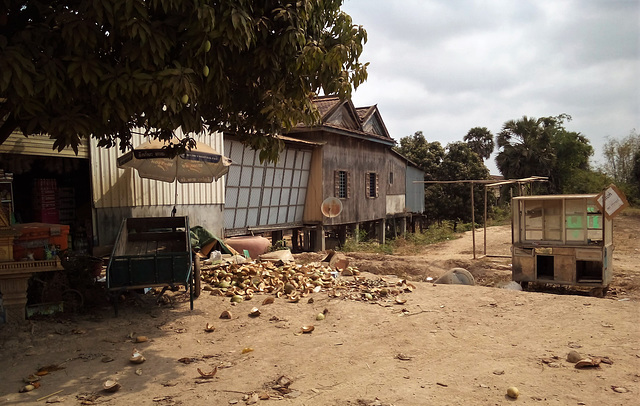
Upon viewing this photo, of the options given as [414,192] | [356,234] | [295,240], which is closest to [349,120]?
[356,234]

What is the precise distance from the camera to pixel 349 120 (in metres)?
20.2

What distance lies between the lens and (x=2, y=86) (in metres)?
3.81

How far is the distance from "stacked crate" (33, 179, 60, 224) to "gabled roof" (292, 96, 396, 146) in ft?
27.7

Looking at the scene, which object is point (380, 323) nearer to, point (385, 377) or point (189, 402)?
point (385, 377)

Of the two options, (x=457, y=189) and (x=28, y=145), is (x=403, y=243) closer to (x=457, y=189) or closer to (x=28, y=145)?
(x=457, y=189)

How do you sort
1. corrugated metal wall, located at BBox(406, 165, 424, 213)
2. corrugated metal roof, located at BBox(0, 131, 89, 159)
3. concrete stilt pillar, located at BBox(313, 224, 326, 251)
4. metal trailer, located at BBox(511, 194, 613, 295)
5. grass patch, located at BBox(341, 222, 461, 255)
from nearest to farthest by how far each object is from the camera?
corrugated metal roof, located at BBox(0, 131, 89, 159)
metal trailer, located at BBox(511, 194, 613, 295)
concrete stilt pillar, located at BBox(313, 224, 326, 251)
grass patch, located at BBox(341, 222, 461, 255)
corrugated metal wall, located at BBox(406, 165, 424, 213)

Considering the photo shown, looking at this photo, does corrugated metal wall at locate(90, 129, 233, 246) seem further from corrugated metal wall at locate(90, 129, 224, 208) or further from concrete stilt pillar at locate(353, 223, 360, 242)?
concrete stilt pillar at locate(353, 223, 360, 242)

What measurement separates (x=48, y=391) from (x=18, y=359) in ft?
3.71

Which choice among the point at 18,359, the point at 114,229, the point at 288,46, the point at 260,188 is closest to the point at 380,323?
the point at 288,46

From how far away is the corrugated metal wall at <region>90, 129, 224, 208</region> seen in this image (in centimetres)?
936

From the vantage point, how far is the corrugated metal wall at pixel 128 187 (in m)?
9.36

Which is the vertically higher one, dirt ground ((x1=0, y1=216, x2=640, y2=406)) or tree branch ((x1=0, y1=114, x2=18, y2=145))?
tree branch ((x1=0, y1=114, x2=18, y2=145))

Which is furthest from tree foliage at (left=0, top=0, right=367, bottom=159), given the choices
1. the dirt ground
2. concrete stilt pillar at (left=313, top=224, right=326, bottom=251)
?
concrete stilt pillar at (left=313, top=224, right=326, bottom=251)

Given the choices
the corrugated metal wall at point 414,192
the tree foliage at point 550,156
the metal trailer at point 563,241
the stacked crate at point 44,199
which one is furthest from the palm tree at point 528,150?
the stacked crate at point 44,199
